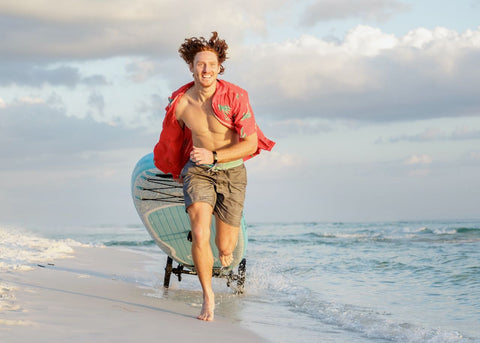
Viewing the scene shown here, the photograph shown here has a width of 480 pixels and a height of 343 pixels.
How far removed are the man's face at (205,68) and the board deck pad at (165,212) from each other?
192 centimetres

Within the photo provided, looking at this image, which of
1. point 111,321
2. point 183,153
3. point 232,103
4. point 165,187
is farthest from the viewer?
point 165,187

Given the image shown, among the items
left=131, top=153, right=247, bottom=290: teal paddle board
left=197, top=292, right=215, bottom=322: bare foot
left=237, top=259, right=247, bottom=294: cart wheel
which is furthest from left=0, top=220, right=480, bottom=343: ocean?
left=131, top=153, right=247, bottom=290: teal paddle board

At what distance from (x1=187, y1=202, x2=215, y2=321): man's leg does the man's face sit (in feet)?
3.18

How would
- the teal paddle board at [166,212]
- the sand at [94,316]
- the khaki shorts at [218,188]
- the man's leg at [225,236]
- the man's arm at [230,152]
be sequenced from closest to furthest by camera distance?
1. the sand at [94,316]
2. the man's arm at [230,152]
3. the khaki shorts at [218,188]
4. the man's leg at [225,236]
5. the teal paddle board at [166,212]

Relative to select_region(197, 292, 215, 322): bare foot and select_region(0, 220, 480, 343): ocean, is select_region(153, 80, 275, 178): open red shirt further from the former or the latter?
select_region(0, 220, 480, 343): ocean

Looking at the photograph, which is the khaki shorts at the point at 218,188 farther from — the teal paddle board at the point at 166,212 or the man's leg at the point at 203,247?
the teal paddle board at the point at 166,212

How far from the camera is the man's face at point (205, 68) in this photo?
4355 mm

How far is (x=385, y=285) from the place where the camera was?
788 centimetres

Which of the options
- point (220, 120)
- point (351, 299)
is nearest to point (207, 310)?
point (220, 120)

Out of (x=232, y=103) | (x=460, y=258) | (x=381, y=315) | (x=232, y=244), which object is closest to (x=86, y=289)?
(x=232, y=244)

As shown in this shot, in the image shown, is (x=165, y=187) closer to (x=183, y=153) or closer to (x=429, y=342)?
(x=183, y=153)

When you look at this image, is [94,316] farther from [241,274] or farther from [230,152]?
[241,274]

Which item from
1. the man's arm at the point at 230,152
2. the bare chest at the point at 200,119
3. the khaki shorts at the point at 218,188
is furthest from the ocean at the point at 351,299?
the bare chest at the point at 200,119

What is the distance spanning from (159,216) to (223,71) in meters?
2.34
